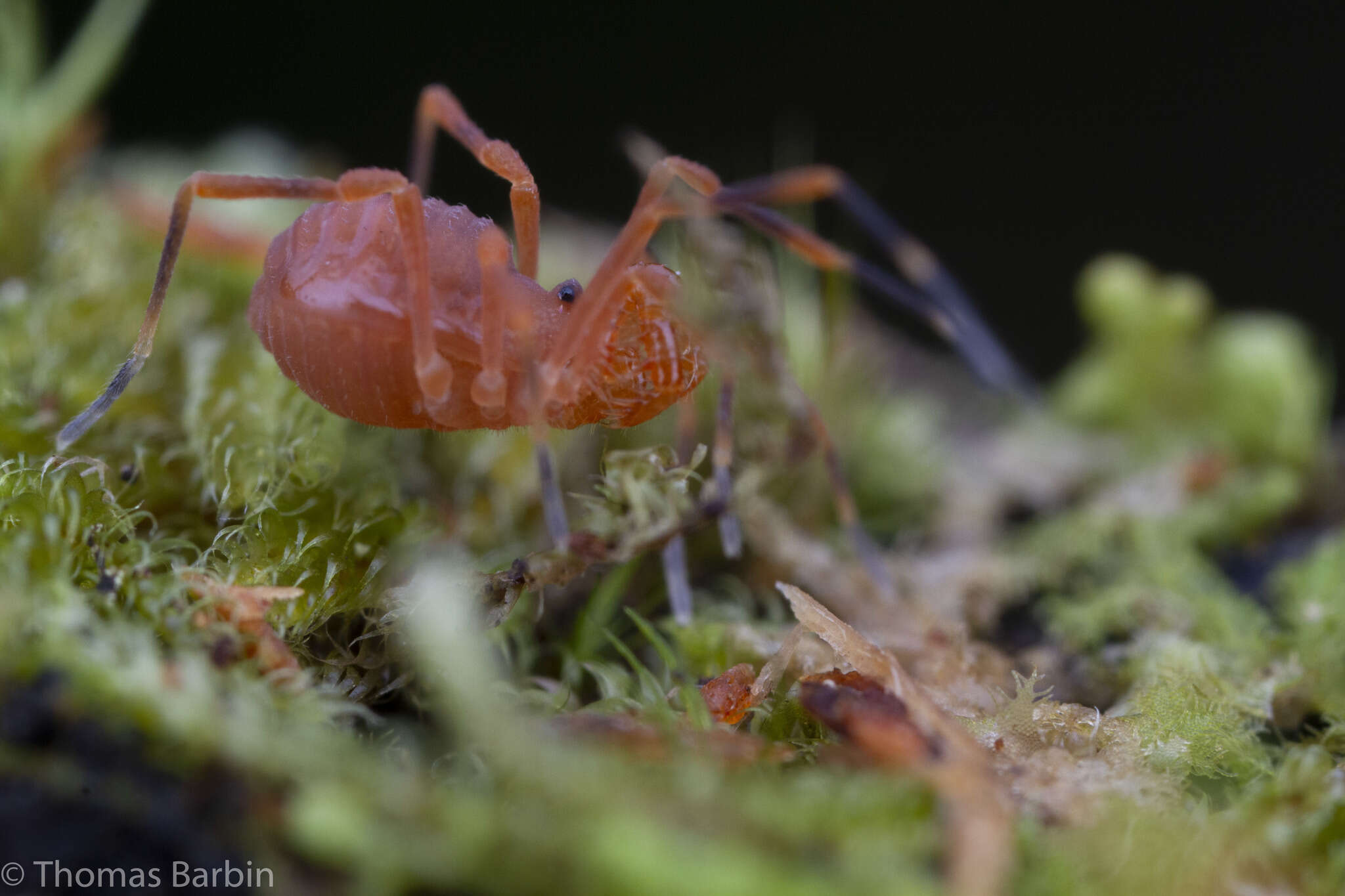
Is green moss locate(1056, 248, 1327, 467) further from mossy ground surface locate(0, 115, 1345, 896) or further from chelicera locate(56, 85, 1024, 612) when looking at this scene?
chelicera locate(56, 85, 1024, 612)

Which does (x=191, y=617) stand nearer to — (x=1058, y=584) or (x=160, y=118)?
(x=1058, y=584)

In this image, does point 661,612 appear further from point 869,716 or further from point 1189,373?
point 1189,373

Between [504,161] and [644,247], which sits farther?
[504,161]

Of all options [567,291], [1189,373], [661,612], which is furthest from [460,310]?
[1189,373]

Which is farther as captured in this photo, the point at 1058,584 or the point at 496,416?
the point at 1058,584

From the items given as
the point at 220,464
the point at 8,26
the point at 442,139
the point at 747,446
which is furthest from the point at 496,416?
the point at 8,26
